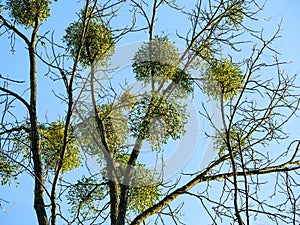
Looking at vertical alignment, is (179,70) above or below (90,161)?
above

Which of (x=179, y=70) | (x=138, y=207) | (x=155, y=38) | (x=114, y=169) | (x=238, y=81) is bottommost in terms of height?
(x=138, y=207)

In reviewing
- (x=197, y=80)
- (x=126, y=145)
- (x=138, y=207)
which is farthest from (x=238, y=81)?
(x=138, y=207)

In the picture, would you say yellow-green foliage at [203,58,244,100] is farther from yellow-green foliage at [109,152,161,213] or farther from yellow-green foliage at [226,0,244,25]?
yellow-green foliage at [109,152,161,213]

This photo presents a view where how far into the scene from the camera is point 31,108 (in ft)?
7.84

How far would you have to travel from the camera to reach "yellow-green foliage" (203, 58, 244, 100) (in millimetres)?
2230

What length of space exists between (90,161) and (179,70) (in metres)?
0.59

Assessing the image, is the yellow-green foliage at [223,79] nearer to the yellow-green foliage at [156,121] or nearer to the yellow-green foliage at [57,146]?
the yellow-green foliage at [156,121]

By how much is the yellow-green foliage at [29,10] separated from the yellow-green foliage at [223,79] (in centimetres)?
90

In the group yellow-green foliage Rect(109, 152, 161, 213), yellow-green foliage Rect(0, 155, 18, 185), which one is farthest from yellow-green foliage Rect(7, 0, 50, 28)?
yellow-green foliage Rect(109, 152, 161, 213)

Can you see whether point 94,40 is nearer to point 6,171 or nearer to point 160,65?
point 160,65

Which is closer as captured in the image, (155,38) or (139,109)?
(139,109)

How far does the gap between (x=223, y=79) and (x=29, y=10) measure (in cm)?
105

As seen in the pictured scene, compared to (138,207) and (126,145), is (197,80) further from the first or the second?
(138,207)

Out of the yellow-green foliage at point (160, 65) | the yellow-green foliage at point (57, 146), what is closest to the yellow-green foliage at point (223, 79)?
the yellow-green foliage at point (160, 65)
